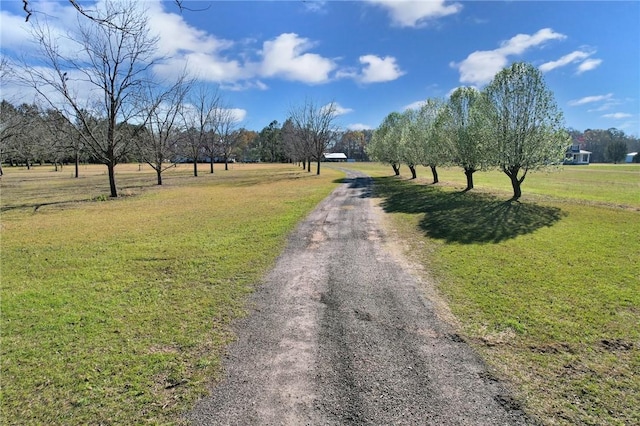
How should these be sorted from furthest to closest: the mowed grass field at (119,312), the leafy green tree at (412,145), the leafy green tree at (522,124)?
the leafy green tree at (412,145), the leafy green tree at (522,124), the mowed grass field at (119,312)

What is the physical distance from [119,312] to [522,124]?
17.3m

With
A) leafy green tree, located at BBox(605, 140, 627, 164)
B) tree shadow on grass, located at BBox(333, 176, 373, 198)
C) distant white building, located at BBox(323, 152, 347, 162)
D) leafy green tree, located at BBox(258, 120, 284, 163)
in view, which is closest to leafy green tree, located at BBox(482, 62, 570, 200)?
tree shadow on grass, located at BBox(333, 176, 373, 198)

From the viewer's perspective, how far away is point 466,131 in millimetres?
18781

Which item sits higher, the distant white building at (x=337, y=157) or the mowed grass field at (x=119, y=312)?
the distant white building at (x=337, y=157)

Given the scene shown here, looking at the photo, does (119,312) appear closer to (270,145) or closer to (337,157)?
(270,145)

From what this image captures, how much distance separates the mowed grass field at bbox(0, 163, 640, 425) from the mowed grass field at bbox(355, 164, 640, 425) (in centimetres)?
2

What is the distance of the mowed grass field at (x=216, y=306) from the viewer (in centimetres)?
340

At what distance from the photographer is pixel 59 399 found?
3.34m

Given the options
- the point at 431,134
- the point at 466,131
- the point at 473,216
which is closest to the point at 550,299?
the point at 473,216

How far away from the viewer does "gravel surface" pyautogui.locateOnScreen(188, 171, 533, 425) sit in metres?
3.11

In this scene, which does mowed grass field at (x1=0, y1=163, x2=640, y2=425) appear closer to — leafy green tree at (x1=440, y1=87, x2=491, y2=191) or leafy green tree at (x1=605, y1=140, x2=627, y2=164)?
leafy green tree at (x1=440, y1=87, x2=491, y2=191)

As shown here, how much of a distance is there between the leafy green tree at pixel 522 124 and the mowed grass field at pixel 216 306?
11.7ft

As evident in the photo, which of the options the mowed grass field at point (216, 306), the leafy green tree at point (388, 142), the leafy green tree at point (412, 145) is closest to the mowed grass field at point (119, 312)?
the mowed grass field at point (216, 306)

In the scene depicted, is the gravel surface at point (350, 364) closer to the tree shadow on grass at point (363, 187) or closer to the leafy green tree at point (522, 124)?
the leafy green tree at point (522, 124)
